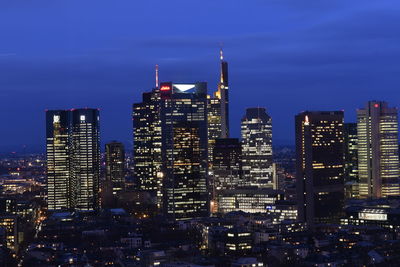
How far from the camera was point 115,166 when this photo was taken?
12369 cm

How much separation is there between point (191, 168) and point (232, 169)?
1871 centimetres

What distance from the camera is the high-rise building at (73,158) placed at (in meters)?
113

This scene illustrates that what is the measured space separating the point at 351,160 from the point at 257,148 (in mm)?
15079

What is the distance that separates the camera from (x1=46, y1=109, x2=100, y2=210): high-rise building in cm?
11312

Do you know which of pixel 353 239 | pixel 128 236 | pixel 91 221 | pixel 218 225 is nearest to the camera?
pixel 353 239

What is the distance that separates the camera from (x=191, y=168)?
99.9 metres

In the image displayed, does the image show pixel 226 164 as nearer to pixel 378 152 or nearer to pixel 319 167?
pixel 378 152

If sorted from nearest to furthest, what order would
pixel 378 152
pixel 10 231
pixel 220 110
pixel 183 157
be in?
1. pixel 10 231
2. pixel 183 157
3. pixel 378 152
4. pixel 220 110

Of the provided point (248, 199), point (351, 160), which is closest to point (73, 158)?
point (248, 199)

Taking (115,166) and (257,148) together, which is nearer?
(257,148)

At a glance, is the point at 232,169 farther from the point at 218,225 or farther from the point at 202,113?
the point at 218,225

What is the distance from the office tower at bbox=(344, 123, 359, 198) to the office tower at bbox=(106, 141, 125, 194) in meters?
26.8

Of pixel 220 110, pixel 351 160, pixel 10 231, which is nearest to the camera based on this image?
pixel 10 231

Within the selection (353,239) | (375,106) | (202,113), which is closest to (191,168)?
(202,113)
